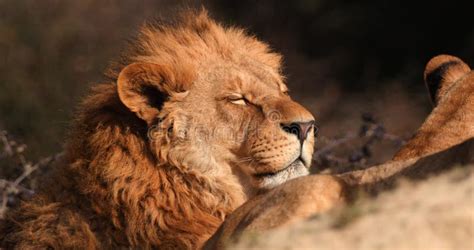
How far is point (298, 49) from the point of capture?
16.6 metres

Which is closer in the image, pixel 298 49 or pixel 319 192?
pixel 319 192

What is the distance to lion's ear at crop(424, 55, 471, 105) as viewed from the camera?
6.46 meters

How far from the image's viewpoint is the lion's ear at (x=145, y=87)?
5.79 m

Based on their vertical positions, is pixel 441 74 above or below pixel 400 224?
above

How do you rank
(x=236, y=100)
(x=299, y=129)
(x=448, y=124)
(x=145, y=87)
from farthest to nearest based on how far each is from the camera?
(x=236, y=100) < (x=145, y=87) < (x=299, y=129) < (x=448, y=124)

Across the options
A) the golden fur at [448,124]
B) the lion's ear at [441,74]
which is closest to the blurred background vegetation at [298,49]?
the lion's ear at [441,74]

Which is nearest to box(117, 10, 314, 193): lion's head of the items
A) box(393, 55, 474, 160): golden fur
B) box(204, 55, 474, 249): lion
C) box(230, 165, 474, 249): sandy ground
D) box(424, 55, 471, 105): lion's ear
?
box(393, 55, 474, 160): golden fur

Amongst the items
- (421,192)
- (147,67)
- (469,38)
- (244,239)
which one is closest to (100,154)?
(147,67)

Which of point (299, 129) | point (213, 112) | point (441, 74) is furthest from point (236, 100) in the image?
point (441, 74)

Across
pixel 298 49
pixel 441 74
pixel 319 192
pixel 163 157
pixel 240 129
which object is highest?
pixel 298 49

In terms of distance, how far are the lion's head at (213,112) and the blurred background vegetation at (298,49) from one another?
631 cm

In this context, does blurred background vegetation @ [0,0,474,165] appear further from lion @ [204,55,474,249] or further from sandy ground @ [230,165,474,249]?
sandy ground @ [230,165,474,249]

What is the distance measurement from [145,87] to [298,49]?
10.8 metres

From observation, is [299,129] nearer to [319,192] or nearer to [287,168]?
[287,168]
